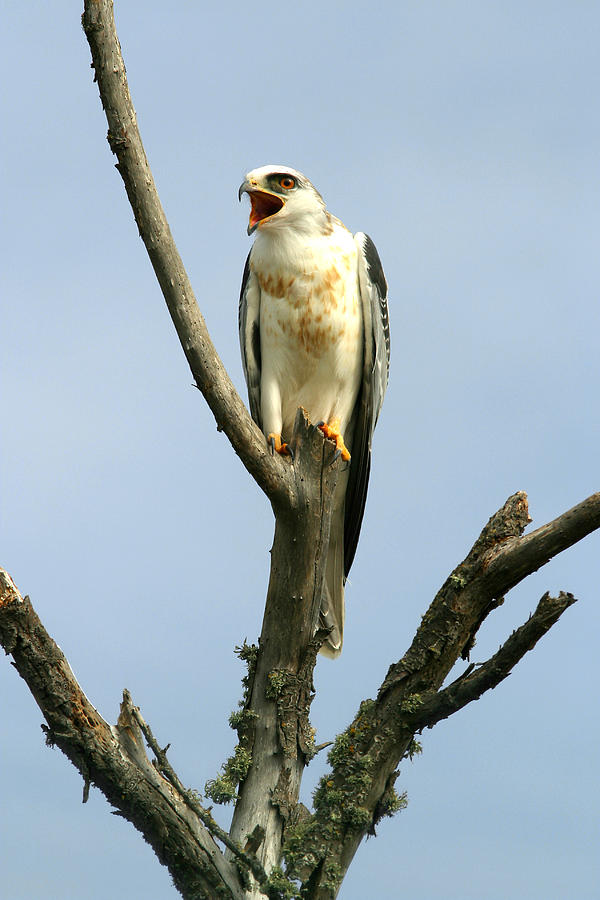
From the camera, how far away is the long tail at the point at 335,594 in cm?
609

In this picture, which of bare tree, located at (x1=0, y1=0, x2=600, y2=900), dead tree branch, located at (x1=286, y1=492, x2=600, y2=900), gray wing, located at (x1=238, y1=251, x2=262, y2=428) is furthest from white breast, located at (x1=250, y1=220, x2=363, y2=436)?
dead tree branch, located at (x1=286, y1=492, x2=600, y2=900)

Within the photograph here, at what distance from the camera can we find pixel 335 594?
20.5 ft

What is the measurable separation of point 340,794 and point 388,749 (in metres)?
0.36

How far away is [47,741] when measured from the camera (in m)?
4.50

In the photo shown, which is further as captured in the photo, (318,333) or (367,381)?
(367,381)

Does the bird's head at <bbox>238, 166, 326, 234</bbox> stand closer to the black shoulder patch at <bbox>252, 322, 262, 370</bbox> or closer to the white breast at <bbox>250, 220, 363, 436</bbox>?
the white breast at <bbox>250, 220, 363, 436</bbox>

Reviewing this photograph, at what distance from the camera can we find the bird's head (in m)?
5.98

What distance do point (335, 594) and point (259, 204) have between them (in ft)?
9.27

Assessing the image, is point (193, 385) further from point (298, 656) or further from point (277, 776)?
point (277, 776)

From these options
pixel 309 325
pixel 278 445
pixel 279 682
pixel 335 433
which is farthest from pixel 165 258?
pixel 279 682

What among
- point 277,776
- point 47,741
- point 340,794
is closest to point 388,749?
point 340,794

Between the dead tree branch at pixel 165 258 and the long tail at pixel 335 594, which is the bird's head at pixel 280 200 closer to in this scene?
the dead tree branch at pixel 165 258

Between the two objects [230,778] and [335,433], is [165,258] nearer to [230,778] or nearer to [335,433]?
[335,433]

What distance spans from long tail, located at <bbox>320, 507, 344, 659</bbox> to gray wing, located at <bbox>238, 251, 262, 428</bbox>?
0.97m
